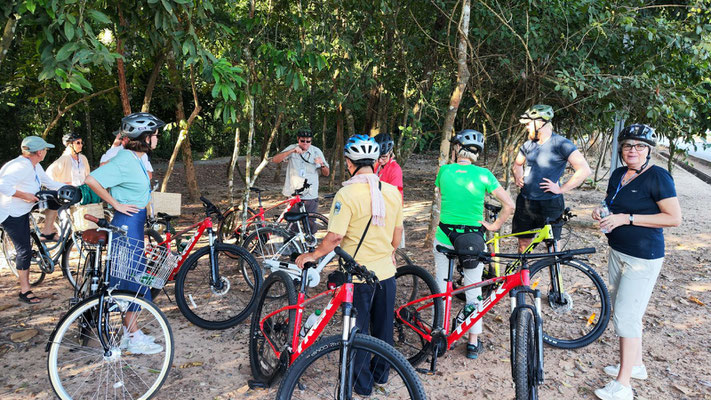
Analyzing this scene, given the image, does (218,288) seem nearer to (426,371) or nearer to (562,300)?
(426,371)

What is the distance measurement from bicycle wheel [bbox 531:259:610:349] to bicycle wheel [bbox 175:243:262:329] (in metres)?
2.52

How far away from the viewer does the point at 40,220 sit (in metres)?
6.35

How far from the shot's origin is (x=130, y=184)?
3.57m

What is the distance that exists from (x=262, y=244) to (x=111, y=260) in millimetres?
2062

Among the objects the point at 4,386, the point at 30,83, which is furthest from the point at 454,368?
the point at 30,83

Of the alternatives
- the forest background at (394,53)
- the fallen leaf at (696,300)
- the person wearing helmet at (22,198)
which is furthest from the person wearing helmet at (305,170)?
the fallen leaf at (696,300)

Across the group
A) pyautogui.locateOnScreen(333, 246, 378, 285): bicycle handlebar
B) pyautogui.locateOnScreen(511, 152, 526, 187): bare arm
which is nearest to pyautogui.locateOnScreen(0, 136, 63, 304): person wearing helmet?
pyautogui.locateOnScreen(333, 246, 378, 285): bicycle handlebar

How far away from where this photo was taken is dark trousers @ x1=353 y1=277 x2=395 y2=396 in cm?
297

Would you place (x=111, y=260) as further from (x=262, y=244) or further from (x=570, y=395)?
(x=570, y=395)

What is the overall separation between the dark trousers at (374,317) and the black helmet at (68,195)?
200 cm

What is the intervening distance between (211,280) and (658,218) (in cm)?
360

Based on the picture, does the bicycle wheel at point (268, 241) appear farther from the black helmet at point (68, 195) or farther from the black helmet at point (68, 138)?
the black helmet at point (68, 138)

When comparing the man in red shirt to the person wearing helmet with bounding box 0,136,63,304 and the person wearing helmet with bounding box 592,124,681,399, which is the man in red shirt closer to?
the person wearing helmet with bounding box 592,124,681,399

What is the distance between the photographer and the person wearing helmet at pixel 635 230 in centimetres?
322
